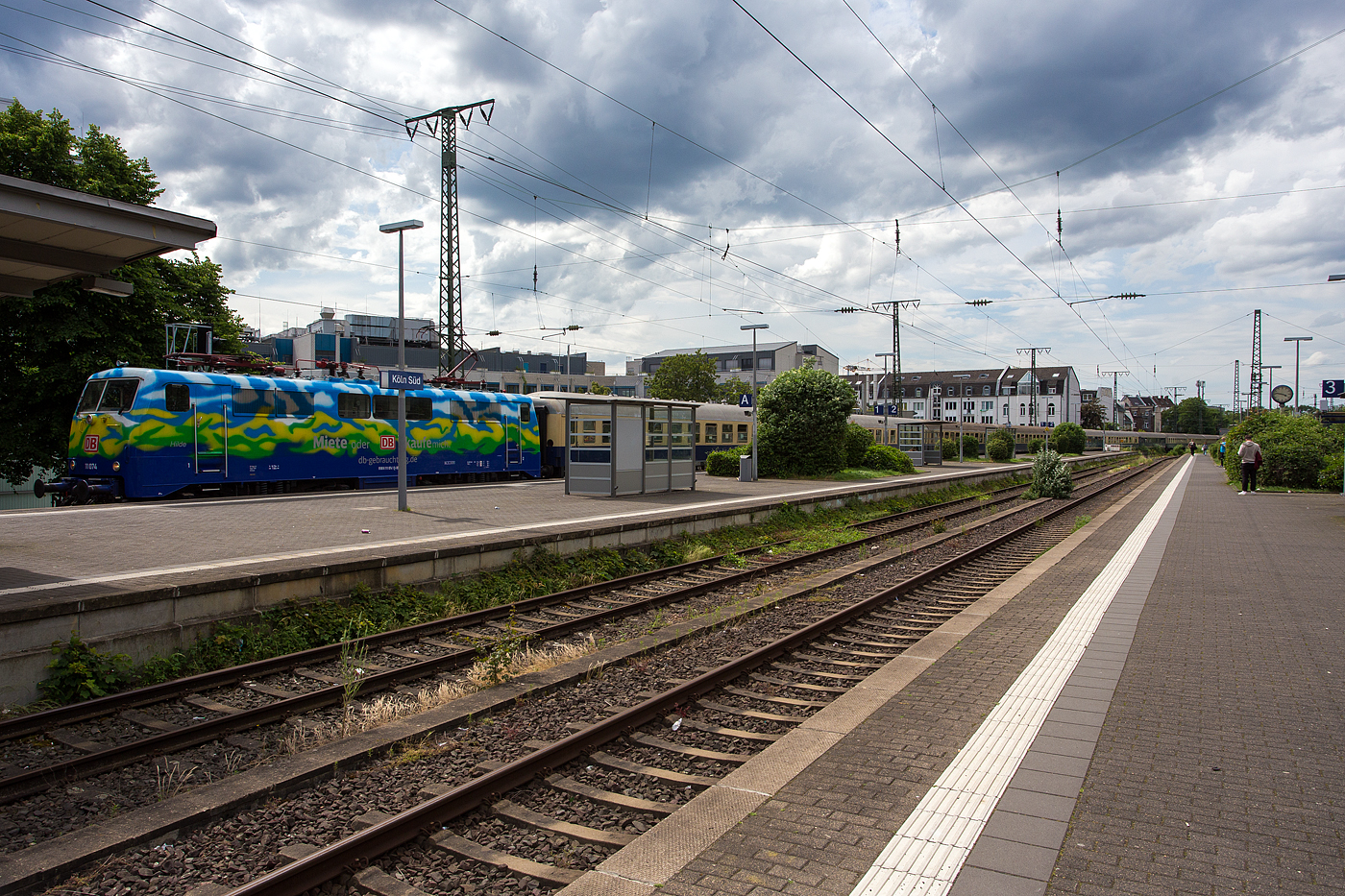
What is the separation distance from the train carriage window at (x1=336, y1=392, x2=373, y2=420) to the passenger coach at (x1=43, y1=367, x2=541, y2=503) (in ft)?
0.10

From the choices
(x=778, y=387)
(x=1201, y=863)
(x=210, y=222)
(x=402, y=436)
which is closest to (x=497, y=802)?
(x=1201, y=863)

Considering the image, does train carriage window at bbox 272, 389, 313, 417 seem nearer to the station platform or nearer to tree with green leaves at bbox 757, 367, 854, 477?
the station platform

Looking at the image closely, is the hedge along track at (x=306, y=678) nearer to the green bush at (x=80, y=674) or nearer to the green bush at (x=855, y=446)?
the green bush at (x=80, y=674)

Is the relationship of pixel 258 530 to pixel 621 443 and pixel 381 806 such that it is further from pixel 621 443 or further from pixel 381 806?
pixel 381 806

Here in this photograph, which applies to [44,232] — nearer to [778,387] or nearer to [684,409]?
[684,409]

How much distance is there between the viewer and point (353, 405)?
20953 mm

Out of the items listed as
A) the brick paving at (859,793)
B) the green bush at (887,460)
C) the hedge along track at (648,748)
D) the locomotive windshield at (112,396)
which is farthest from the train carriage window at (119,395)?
the green bush at (887,460)

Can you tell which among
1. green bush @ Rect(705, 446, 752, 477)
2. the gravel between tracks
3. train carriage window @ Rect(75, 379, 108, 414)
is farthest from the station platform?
green bush @ Rect(705, 446, 752, 477)

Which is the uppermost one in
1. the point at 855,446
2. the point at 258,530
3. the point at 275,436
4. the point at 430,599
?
the point at 275,436

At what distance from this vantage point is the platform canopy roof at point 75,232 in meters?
7.03

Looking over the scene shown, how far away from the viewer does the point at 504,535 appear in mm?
12086

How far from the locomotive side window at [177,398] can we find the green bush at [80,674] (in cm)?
1183

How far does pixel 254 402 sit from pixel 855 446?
23.8 metres

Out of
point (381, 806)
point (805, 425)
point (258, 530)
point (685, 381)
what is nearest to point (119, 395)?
point (258, 530)
